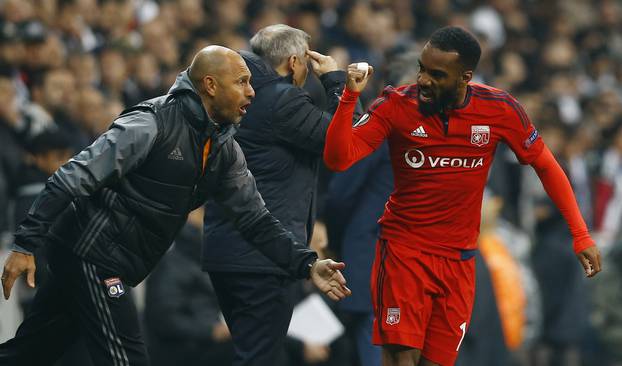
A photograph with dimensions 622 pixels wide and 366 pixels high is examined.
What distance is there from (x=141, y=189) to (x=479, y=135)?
175 cm

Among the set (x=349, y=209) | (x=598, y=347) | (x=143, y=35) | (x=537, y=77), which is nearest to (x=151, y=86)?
(x=143, y=35)

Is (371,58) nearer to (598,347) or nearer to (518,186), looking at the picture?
(518,186)

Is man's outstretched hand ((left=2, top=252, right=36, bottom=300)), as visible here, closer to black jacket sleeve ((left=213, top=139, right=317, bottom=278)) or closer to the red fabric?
black jacket sleeve ((left=213, top=139, right=317, bottom=278))

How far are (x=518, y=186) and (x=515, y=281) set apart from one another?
3353 mm

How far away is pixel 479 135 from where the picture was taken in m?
6.30

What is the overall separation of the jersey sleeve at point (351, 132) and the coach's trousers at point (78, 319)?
1.25 m

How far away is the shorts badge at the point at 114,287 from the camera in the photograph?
19.7ft

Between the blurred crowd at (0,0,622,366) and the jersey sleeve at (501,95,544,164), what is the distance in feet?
4.10

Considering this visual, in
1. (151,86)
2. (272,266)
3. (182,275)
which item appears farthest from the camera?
(151,86)

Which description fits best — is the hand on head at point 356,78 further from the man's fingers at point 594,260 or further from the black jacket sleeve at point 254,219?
the man's fingers at point 594,260

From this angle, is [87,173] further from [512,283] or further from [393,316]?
[512,283]

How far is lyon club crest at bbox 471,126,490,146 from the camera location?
20.6ft

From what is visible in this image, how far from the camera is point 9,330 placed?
8836 millimetres

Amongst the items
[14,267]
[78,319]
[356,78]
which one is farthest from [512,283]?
[14,267]
